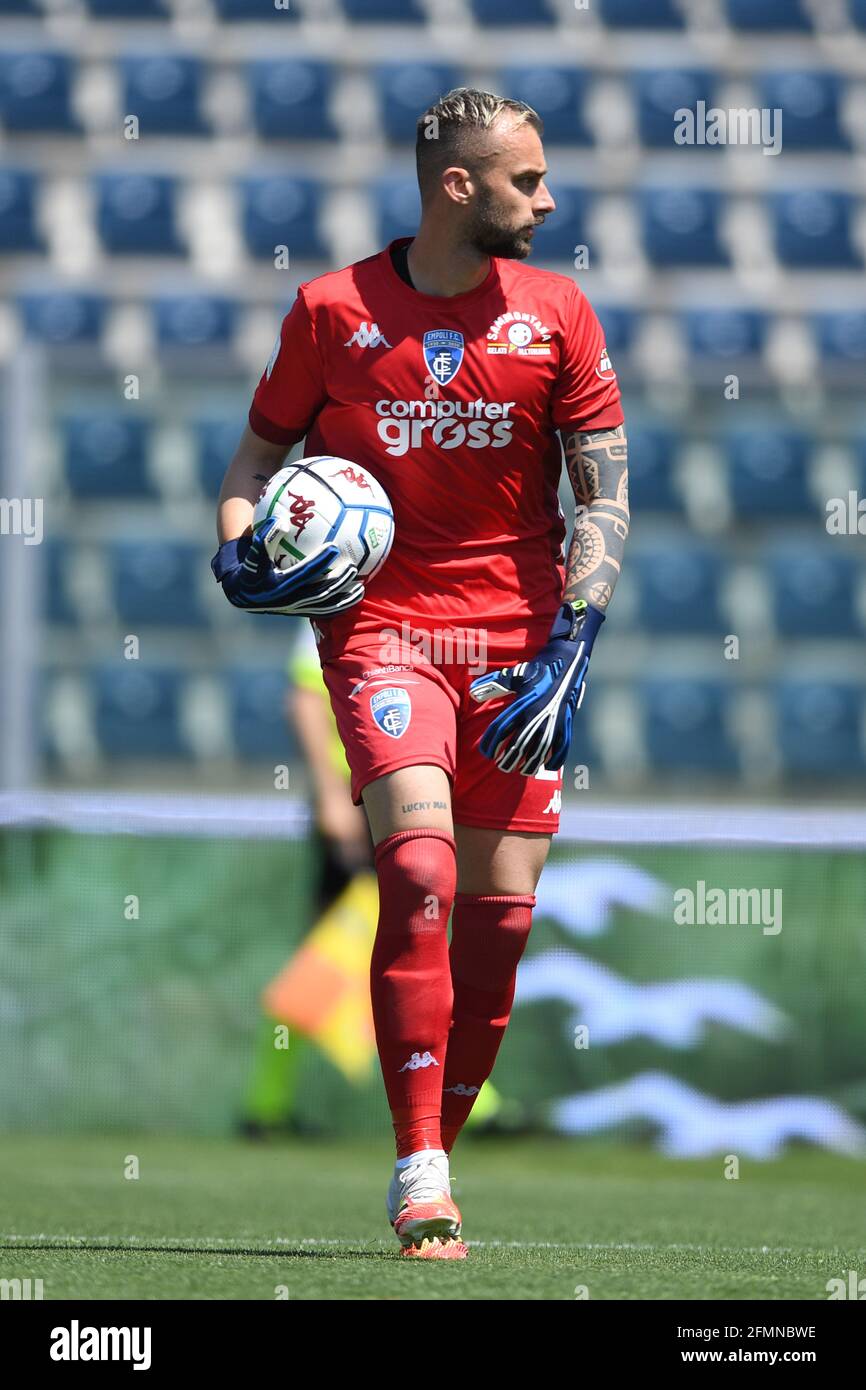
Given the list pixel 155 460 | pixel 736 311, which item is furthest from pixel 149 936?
pixel 736 311

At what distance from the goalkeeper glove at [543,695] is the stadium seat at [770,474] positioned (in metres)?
6.49

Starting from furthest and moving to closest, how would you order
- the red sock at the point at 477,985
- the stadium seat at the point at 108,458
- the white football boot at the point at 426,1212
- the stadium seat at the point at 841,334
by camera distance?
the stadium seat at the point at 841,334, the stadium seat at the point at 108,458, the red sock at the point at 477,985, the white football boot at the point at 426,1212

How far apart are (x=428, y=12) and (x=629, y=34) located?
1.23 meters

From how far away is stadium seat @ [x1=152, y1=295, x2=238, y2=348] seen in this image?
11.3 metres

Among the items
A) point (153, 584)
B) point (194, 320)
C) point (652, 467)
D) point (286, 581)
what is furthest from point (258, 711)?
point (286, 581)

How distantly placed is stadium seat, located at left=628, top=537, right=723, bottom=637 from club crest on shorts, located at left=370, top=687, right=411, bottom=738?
6.45 meters

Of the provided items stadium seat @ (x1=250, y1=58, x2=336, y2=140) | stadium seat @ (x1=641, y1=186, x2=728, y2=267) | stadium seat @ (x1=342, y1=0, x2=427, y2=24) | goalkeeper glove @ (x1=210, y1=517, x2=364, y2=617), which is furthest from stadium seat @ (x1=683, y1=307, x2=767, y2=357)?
goalkeeper glove @ (x1=210, y1=517, x2=364, y2=617)

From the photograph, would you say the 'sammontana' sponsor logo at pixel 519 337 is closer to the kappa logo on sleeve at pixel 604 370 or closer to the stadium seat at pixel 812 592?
the kappa logo on sleeve at pixel 604 370

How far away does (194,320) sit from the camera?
11.4m

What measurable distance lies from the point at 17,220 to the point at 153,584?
2.73m

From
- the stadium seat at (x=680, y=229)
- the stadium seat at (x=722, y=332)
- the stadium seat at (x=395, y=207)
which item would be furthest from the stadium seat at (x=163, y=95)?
the stadium seat at (x=722, y=332)

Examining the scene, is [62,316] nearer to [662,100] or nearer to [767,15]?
[662,100]

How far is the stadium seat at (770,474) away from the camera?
10.4 m

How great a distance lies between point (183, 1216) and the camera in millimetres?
4887
